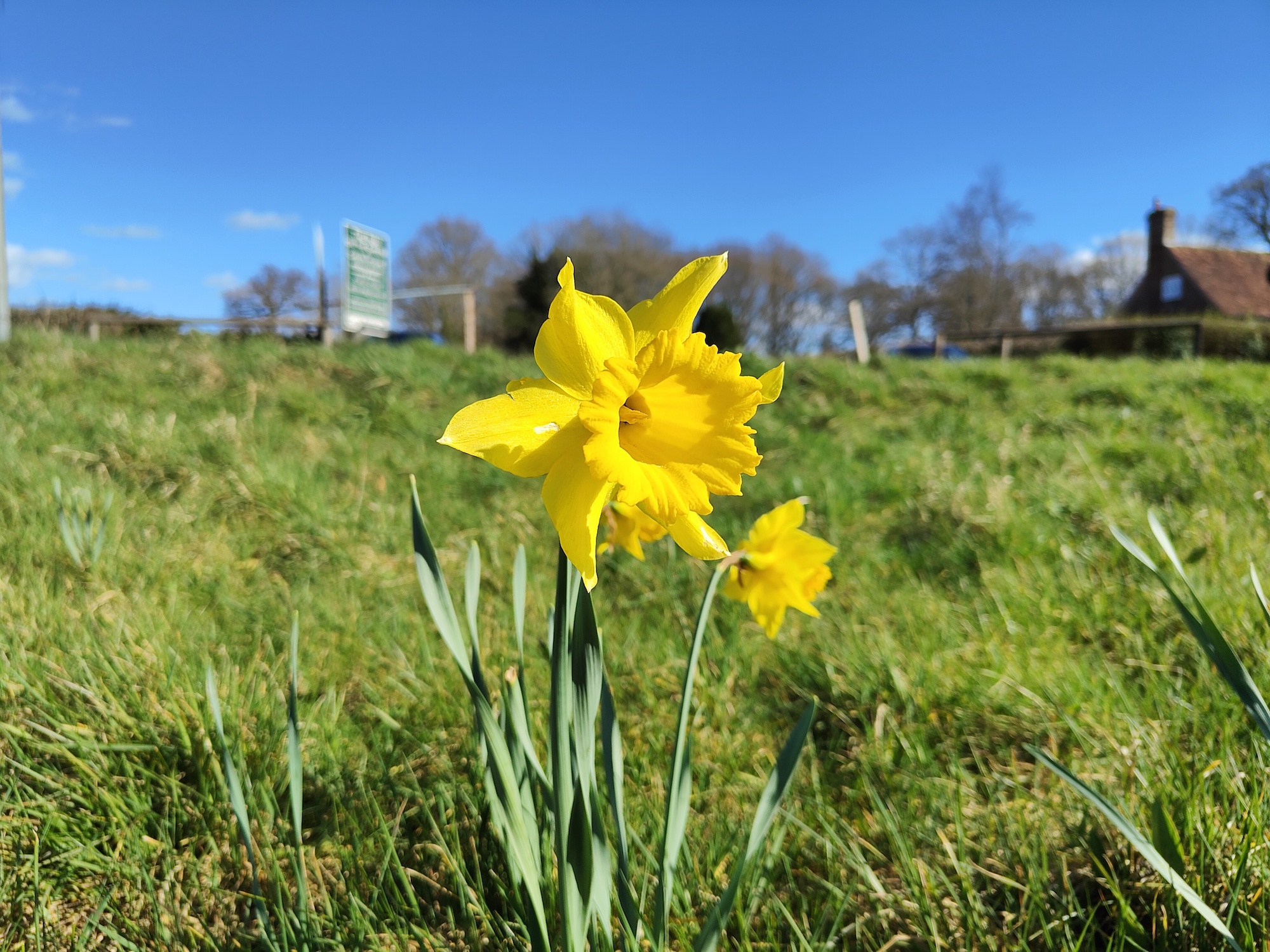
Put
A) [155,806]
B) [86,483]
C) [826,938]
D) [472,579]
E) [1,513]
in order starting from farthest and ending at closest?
[86,483], [1,513], [155,806], [826,938], [472,579]

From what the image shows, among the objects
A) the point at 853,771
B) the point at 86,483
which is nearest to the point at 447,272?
the point at 86,483

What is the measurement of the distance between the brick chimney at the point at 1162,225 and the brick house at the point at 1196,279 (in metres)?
0.03

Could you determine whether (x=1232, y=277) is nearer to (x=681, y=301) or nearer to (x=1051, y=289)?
(x=1051, y=289)

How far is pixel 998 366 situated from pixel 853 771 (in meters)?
6.02

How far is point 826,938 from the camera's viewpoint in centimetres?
106

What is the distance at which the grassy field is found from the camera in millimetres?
1017

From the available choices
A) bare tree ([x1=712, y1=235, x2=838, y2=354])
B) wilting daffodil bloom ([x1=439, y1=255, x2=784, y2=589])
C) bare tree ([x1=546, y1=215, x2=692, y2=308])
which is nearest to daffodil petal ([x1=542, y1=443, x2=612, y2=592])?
wilting daffodil bloom ([x1=439, y1=255, x2=784, y2=589])

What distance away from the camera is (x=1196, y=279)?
26844 millimetres

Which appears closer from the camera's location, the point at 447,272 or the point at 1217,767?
the point at 1217,767

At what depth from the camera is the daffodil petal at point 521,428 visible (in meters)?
0.61

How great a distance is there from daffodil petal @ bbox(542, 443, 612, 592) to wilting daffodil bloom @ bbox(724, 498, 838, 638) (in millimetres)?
500

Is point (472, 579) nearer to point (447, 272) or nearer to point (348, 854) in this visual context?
point (348, 854)

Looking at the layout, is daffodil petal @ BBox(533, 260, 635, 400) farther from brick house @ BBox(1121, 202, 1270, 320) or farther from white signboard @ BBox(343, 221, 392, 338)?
brick house @ BBox(1121, 202, 1270, 320)

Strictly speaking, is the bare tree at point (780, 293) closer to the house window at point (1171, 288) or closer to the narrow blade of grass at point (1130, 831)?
the house window at point (1171, 288)
